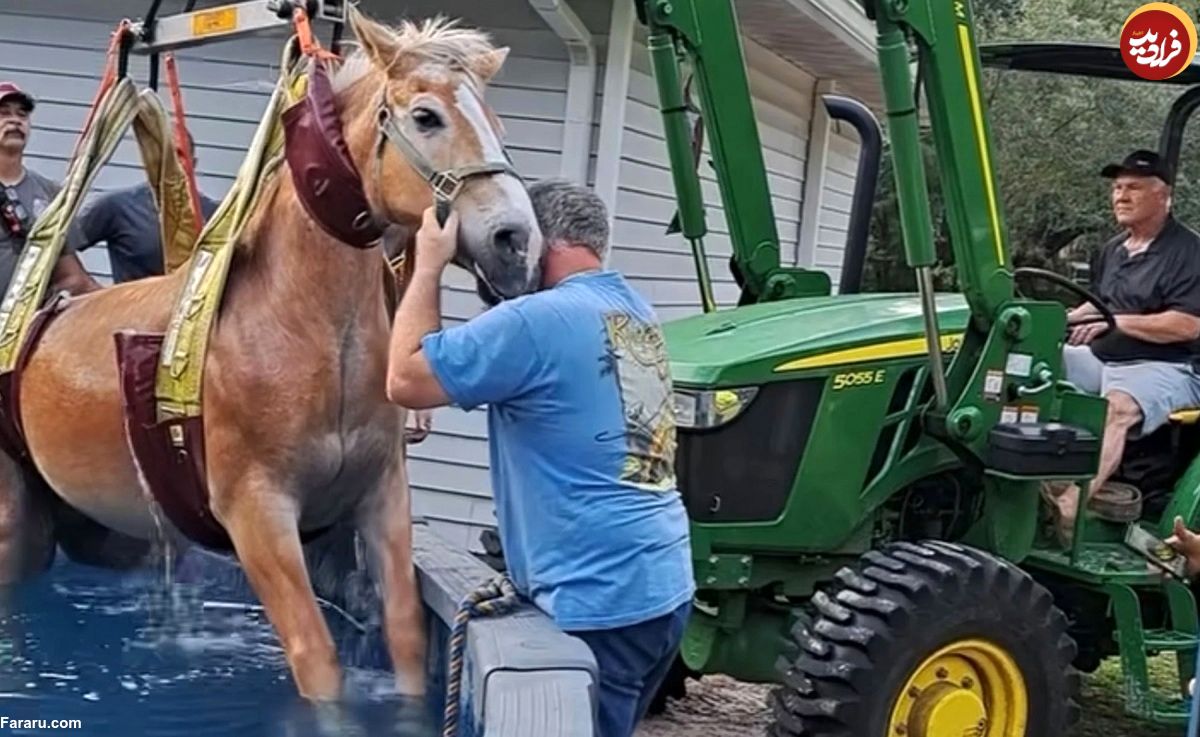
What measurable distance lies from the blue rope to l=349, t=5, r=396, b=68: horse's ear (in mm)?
1033

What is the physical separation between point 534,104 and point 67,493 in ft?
11.2

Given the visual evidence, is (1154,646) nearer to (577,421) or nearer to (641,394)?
(641,394)

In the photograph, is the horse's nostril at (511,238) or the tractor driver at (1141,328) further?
the tractor driver at (1141,328)

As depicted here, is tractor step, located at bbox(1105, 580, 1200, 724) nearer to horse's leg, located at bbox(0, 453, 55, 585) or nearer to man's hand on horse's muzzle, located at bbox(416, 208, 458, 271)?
man's hand on horse's muzzle, located at bbox(416, 208, 458, 271)

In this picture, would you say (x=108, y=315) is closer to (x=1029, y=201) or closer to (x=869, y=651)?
(x=869, y=651)

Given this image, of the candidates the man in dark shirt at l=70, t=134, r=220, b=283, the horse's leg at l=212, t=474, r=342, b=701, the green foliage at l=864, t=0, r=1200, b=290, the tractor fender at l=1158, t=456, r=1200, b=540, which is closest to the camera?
the horse's leg at l=212, t=474, r=342, b=701

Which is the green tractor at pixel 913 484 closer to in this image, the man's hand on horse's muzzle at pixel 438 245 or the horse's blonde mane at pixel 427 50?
the horse's blonde mane at pixel 427 50

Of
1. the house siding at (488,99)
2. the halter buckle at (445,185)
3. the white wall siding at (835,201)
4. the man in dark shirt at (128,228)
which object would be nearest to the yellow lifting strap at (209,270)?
the halter buckle at (445,185)

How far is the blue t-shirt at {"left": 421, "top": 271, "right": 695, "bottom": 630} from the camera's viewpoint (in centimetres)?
239

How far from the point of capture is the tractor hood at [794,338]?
3.84m

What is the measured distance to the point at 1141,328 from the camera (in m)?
4.48

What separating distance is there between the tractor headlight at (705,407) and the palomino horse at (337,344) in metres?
0.96

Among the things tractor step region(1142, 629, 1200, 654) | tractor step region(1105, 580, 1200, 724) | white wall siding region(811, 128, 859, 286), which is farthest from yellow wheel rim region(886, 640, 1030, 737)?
white wall siding region(811, 128, 859, 286)

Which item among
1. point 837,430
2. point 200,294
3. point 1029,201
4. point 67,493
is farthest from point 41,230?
point 1029,201
